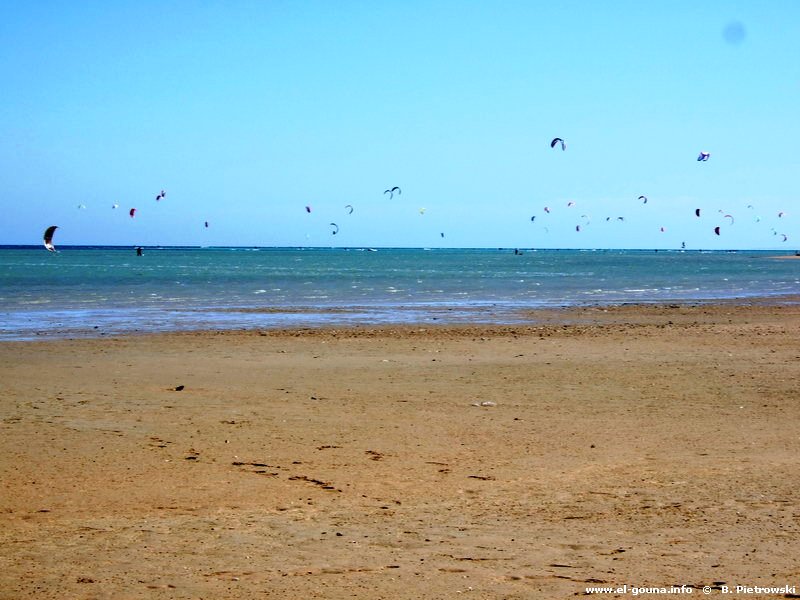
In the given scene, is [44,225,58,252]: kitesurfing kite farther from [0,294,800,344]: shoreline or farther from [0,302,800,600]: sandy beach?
[0,294,800,344]: shoreline

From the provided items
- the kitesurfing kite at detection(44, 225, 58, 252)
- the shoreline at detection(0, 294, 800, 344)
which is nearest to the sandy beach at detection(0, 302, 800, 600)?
the kitesurfing kite at detection(44, 225, 58, 252)

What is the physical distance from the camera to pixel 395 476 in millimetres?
8578

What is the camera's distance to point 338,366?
1661cm

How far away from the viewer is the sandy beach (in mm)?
5871

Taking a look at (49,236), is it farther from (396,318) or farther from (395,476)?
(396,318)

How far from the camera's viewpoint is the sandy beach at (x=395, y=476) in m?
5.87

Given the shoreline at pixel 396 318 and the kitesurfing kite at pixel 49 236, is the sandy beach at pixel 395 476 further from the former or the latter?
the shoreline at pixel 396 318

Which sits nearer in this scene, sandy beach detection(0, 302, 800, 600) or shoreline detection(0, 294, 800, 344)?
sandy beach detection(0, 302, 800, 600)

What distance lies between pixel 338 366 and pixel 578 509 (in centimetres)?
957

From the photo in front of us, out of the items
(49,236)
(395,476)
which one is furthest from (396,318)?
(395,476)

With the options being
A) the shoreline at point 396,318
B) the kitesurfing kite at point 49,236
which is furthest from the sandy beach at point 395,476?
the shoreline at point 396,318

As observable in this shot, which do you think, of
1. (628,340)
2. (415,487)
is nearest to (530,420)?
(415,487)

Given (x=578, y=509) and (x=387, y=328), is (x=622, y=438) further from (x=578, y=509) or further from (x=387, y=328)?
(x=387, y=328)

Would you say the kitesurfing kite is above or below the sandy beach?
above
